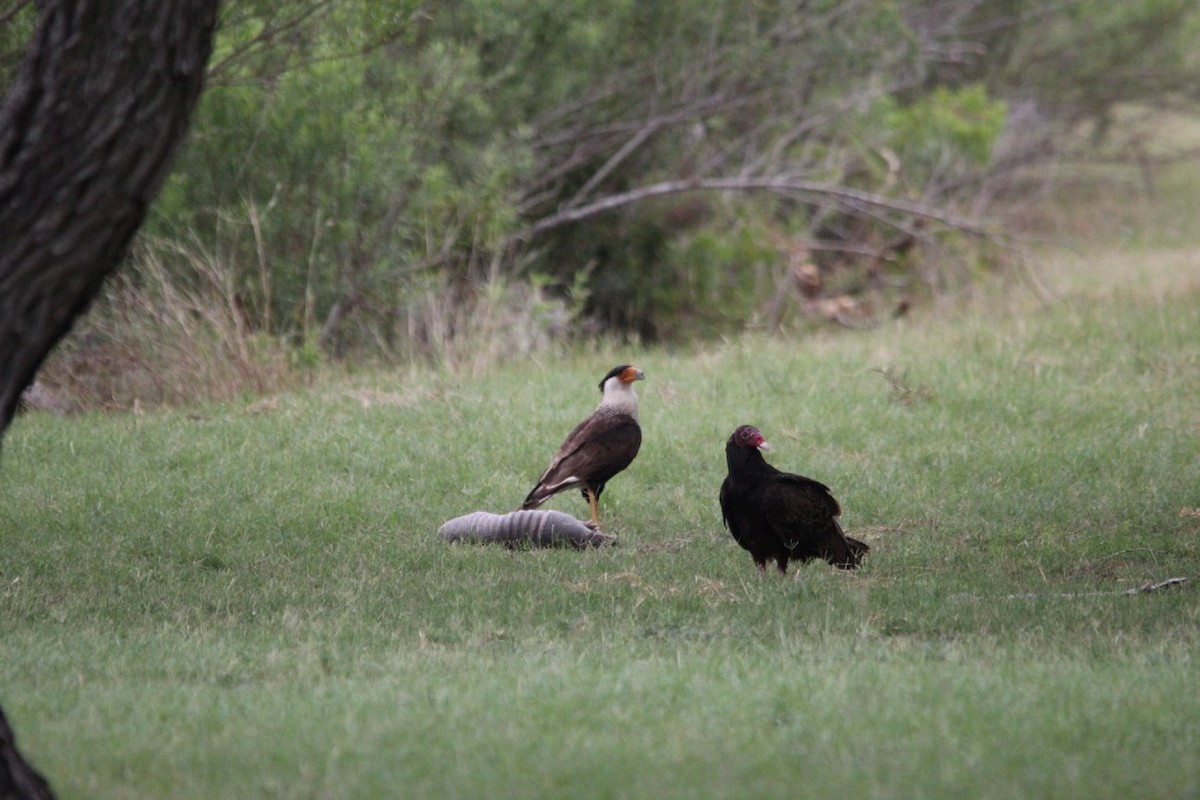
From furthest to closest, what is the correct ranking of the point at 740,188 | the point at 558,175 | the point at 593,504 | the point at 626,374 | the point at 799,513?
1. the point at 558,175
2. the point at 740,188
3. the point at 626,374
4. the point at 593,504
5. the point at 799,513

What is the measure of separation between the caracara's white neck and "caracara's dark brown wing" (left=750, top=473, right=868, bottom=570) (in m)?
2.00

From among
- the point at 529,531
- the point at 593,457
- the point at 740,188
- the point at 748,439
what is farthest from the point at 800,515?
the point at 740,188

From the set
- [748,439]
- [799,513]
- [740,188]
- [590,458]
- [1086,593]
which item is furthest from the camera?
[740,188]

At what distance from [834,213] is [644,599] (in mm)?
14875

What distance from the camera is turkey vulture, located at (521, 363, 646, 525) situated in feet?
29.5

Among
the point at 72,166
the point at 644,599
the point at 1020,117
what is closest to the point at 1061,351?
the point at 644,599

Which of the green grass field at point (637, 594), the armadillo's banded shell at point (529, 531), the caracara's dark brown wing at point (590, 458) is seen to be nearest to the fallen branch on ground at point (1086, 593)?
the green grass field at point (637, 594)

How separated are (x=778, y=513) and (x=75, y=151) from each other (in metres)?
4.08

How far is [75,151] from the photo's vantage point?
15.7ft

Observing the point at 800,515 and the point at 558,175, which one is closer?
the point at 800,515

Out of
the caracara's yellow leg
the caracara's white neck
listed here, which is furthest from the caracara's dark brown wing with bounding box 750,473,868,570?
the caracara's white neck

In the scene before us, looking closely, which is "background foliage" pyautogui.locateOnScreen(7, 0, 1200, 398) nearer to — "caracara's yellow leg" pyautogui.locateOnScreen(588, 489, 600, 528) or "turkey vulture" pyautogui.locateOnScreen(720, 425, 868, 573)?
"caracara's yellow leg" pyautogui.locateOnScreen(588, 489, 600, 528)

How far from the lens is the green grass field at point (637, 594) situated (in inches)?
192

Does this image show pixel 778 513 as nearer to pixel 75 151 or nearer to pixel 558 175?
pixel 75 151
